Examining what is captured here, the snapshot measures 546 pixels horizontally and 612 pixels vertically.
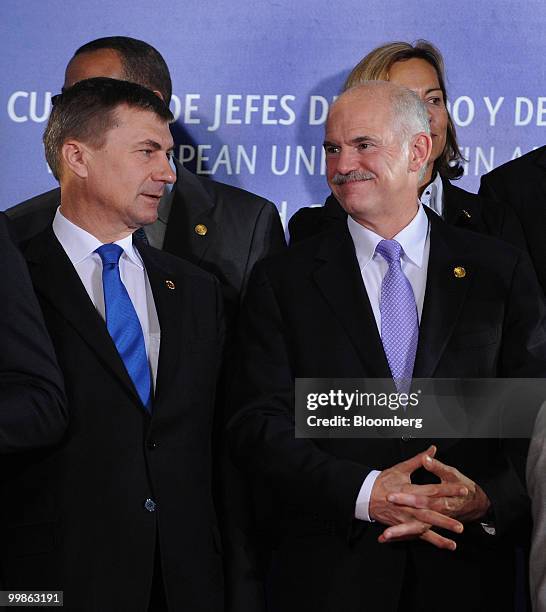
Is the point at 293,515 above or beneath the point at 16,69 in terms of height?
beneath

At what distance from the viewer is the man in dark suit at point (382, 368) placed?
2.88m

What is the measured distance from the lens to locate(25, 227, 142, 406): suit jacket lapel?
2977mm

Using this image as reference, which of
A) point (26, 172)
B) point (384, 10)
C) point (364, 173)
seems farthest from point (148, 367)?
point (384, 10)

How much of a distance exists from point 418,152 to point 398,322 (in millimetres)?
548

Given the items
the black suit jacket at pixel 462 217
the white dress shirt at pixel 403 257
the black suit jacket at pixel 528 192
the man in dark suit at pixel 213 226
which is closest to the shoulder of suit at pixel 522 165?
the black suit jacket at pixel 528 192

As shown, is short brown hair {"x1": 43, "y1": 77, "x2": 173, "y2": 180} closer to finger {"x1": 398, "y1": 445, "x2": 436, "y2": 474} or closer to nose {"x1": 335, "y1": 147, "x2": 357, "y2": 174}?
nose {"x1": 335, "y1": 147, "x2": 357, "y2": 174}

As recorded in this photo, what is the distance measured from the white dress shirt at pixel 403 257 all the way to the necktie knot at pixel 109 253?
0.63 m

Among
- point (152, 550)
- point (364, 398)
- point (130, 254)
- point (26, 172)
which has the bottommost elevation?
point (152, 550)

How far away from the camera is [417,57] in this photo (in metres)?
4.01

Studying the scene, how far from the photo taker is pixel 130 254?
10.8 ft

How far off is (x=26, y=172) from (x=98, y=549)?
6.35ft

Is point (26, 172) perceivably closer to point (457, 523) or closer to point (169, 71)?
point (169, 71)

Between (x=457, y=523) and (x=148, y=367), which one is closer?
(x=457, y=523)
